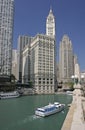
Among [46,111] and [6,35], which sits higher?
[6,35]

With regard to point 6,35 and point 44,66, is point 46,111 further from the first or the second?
point 44,66

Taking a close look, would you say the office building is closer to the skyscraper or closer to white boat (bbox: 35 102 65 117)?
the skyscraper

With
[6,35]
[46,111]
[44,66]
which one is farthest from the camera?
[44,66]

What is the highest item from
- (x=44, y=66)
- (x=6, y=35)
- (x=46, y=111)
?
(x=6, y=35)

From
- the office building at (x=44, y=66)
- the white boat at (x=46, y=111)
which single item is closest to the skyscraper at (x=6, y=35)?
the office building at (x=44, y=66)

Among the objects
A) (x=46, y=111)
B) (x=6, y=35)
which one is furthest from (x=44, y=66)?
(x=46, y=111)

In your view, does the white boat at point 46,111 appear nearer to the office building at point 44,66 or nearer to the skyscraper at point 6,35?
the skyscraper at point 6,35

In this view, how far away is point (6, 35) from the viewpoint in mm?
144875

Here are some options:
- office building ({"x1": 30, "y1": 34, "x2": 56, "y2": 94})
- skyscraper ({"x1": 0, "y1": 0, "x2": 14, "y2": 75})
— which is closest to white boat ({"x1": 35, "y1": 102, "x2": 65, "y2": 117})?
skyscraper ({"x1": 0, "y1": 0, "x2": 14, "y2": 75})

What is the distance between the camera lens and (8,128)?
35.0 metres

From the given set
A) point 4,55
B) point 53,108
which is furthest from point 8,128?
point 4,55

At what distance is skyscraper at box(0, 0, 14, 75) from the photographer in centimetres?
14125

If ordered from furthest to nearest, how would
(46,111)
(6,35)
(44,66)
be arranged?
1. (44,66)
2. (6,35)
3. (46,111)

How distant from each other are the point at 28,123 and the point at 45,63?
4805 inches
